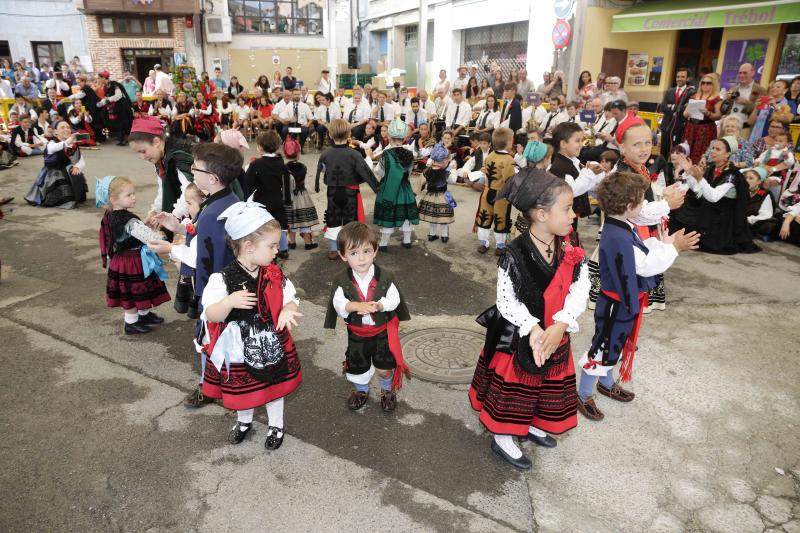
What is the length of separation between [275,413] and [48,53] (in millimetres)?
31668

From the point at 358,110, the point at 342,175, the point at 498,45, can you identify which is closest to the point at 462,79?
the point at 498,45

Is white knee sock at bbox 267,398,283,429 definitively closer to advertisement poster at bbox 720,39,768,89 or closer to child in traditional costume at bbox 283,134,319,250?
child in traditional costume at bbox 283,134,319,250

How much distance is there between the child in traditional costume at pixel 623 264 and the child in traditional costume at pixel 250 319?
2004mm

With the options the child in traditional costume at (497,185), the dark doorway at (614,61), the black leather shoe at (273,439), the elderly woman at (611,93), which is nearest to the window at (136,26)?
the dark doorway at (614,61)

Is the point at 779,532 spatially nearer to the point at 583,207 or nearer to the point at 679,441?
the point at 679,441

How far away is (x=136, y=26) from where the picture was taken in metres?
27.8

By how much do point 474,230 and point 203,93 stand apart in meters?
12.9

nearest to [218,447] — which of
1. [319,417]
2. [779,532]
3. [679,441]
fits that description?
[319,417]

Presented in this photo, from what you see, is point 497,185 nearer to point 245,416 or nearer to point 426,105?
point 245,416

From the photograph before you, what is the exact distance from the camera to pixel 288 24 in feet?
100

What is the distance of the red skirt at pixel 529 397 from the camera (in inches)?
122

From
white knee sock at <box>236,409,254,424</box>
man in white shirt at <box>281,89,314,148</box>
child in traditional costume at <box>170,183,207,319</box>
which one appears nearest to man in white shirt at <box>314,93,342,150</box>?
man in white shirt at <box>281,89,314,148</box>

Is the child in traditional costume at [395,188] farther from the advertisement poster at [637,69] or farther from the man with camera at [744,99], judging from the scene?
the advertisement poster at [637,69]

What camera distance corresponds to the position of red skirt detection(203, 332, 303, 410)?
10.5 feet
